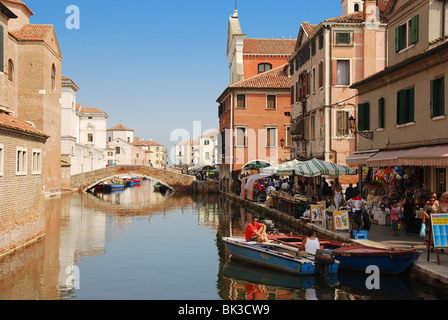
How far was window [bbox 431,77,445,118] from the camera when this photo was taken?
15719 millimetres

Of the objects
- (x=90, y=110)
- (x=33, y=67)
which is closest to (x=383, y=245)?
(x=33, y=67)

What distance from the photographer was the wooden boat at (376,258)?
42.2 feet

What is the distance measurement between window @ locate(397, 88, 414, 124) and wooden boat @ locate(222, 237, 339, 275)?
20.6 ft

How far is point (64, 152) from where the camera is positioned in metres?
54.8

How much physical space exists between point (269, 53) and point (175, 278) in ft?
140

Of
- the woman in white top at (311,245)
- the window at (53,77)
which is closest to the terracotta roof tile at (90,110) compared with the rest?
the window at (53,77)

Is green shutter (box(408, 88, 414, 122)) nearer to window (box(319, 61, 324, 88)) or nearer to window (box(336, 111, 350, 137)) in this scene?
window (box(336, 111, 350, 137))

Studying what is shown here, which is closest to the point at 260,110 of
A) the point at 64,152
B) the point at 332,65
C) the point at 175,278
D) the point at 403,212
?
the point at 332,65

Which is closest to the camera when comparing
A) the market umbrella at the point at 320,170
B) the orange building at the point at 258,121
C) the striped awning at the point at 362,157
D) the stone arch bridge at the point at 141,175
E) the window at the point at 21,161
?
the window at the point at 21,161

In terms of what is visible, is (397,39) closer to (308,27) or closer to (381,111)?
(381,111)

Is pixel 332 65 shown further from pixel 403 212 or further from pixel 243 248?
pixel 243 248

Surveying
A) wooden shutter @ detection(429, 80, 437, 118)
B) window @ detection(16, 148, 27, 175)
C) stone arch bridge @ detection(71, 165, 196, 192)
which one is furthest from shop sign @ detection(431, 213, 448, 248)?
stone arch bridge @ detection(71, 165, 196, 192)

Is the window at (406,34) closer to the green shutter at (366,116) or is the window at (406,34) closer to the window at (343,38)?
the green shutter at (366,116)

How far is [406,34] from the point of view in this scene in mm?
18953
